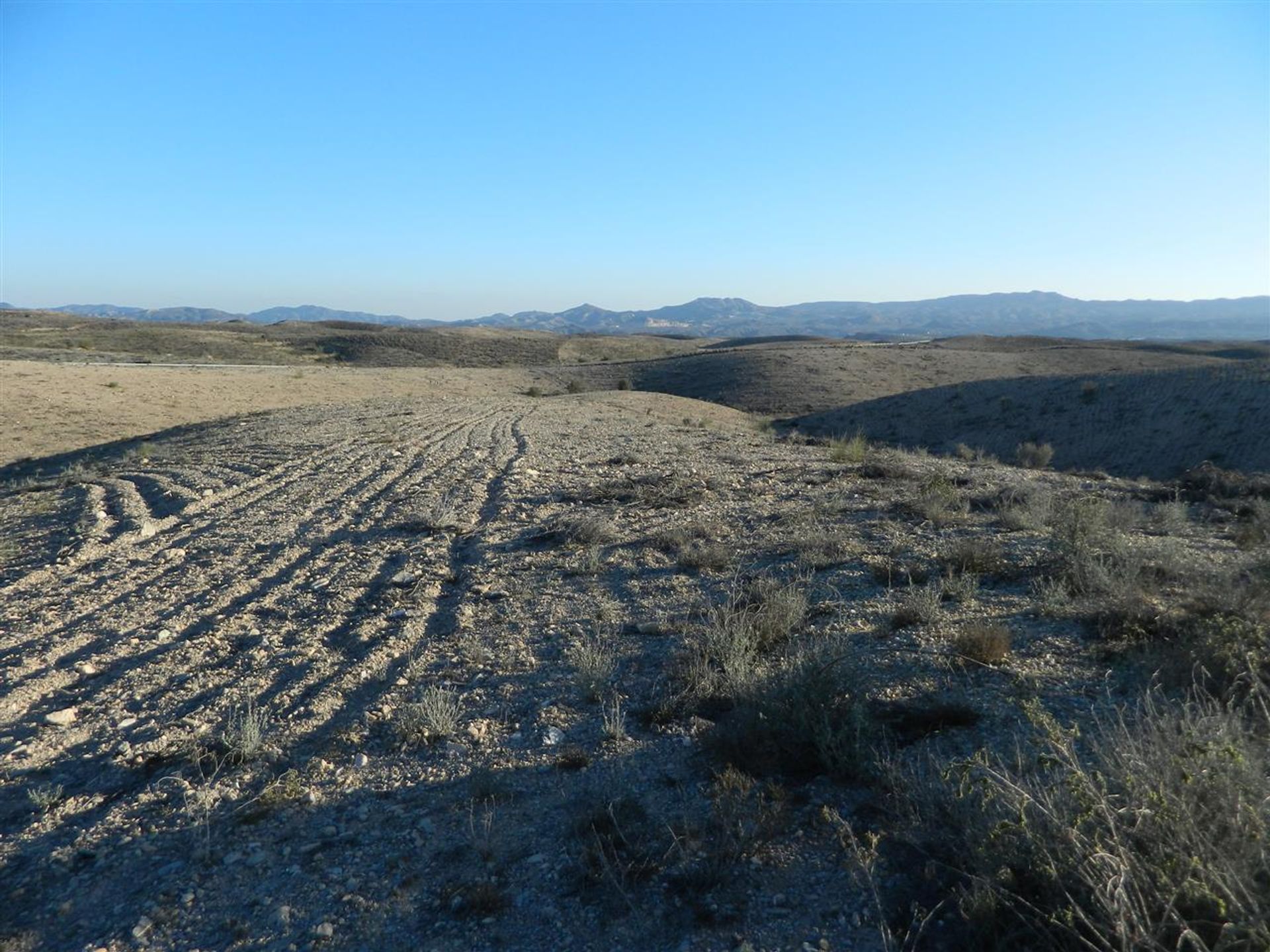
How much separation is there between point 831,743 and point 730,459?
34.5 feet

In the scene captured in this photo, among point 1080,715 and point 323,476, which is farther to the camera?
point 323,476

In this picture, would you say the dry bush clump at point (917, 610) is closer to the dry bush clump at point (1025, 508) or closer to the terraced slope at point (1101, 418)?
the dry bush clump at point (1025, 508)

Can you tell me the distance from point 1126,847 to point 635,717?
269 centimetres

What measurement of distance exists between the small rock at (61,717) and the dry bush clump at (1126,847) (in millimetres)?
4885

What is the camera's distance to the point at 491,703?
16.4 ft

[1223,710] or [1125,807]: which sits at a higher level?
[1125,807]

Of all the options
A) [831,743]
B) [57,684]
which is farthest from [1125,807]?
[57,684]

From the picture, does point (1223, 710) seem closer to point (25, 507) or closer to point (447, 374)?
point (25, 507)

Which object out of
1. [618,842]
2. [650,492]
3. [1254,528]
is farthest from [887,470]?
[618,842]

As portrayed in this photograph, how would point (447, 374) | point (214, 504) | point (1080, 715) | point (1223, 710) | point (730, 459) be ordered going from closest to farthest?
point (1223, 710)
point (1080, 715)
point (214, 504)
point (730, 459)
point (447, 374)

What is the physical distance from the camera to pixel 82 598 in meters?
6.95

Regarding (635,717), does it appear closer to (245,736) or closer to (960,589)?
(245,736)

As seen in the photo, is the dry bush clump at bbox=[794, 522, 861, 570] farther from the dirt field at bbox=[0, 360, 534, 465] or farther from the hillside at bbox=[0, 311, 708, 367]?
the hillside at bbox=[0, 311, 708, 367]

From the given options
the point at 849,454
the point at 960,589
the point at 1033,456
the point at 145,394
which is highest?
the point at 960,589
